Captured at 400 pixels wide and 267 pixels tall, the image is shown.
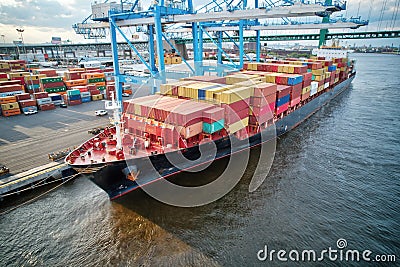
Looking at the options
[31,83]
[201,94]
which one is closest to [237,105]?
[201,94]

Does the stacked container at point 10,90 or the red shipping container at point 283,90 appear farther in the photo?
the stacked container at point 10,90

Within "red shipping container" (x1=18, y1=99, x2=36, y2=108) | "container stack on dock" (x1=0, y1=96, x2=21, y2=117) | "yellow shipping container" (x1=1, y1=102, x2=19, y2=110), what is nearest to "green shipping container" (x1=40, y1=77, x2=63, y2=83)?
"container stack on dock" (x1=0, y1=96, x2=21, y2=117)

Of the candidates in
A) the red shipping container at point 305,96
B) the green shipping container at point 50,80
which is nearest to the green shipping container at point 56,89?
the green shipping container at point 50,80

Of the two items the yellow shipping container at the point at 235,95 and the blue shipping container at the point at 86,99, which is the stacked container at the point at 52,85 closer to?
the blue shipping container at the point at 86,99

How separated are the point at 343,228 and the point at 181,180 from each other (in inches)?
440

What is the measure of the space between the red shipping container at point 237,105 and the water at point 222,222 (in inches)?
217

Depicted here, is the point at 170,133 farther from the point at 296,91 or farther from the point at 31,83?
the point at 31,83

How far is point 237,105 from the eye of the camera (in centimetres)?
1927

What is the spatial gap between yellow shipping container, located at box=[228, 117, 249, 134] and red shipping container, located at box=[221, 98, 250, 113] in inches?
44.2

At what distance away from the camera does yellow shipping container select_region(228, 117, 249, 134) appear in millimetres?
18906

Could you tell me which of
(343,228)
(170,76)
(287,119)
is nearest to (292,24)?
(287,119)

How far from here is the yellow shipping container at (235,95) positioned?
17.9 metres

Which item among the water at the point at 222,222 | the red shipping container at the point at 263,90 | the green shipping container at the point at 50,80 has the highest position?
the red shipping container at the point at 263,90

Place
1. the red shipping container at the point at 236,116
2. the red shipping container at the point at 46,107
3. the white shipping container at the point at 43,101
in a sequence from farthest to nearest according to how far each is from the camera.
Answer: the white shipping container at the point at 43,101 → the red shipping container at the point at 46,107 → the red shipping container at the point at 236,116
